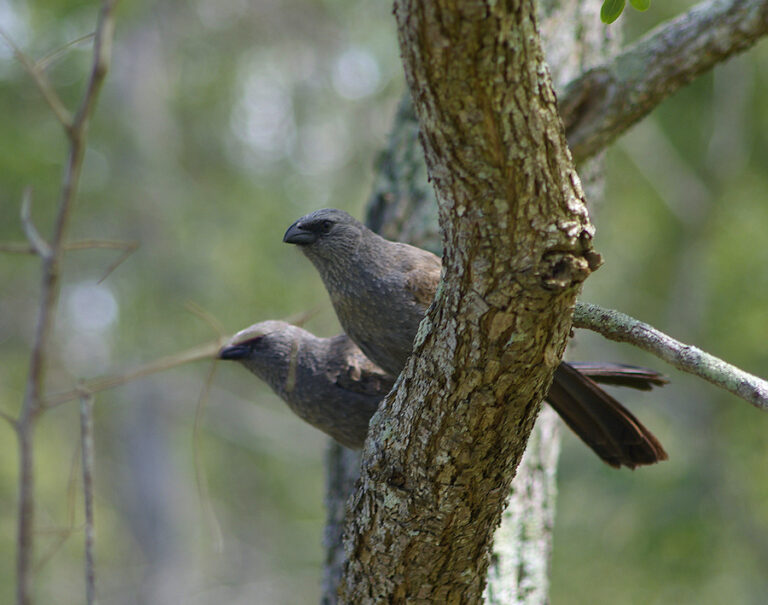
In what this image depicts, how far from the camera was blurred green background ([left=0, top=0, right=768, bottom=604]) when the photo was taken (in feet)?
23.6

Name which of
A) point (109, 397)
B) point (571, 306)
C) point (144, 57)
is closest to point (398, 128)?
point (571, 306)

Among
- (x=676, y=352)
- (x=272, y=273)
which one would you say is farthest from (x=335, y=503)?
(x=272, y=273)

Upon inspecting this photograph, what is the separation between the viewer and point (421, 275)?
3064 millimetres

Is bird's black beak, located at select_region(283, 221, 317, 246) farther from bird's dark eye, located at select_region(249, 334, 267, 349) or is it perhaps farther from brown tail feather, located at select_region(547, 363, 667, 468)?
brown tail feather, located at select_region(547, 363, 667, 468)

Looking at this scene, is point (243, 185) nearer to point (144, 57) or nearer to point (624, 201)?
point (144, 57)

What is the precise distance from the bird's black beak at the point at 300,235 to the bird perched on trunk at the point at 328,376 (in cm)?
46

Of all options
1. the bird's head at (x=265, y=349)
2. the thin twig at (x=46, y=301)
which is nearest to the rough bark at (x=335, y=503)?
the bird's head at (x=265, y=349)

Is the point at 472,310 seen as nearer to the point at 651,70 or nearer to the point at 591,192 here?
the point at 651,70

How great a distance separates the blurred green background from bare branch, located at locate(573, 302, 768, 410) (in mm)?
5208

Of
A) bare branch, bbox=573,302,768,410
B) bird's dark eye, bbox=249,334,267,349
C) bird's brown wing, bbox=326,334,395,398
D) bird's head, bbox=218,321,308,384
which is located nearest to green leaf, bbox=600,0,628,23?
bare branch, bbox=573,302,768,410

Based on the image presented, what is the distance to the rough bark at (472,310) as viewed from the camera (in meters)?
1.53

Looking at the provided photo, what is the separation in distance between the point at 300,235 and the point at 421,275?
1.94 ft

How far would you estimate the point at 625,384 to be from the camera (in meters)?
3.20

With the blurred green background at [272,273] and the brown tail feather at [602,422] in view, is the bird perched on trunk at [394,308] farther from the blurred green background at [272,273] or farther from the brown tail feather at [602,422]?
the blurred green background at [272,273]
